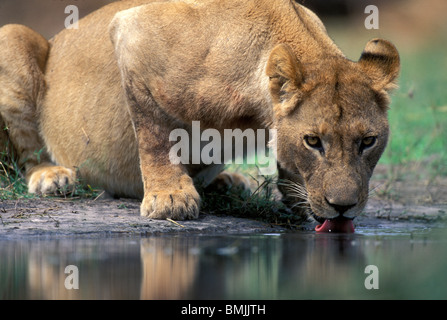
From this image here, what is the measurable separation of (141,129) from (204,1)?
3.03 ft

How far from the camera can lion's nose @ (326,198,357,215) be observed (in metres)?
4.31

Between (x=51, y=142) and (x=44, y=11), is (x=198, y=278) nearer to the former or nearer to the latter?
(x=51, y=142)

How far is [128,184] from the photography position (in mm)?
5734

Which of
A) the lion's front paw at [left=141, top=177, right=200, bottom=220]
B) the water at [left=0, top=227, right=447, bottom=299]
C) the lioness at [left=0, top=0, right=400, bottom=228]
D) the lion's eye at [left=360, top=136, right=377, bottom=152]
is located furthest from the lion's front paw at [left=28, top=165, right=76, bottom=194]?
the lion's eye at [left=360, top=136, right=377, bottom=152]

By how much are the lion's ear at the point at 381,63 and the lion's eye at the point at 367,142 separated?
33 centimetres

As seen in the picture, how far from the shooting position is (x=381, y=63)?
469 centimetres

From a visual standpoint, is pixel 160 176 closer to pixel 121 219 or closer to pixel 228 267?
pixel 121 219

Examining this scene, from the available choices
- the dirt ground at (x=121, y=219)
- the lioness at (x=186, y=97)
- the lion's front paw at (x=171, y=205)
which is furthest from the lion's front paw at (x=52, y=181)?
the lion's front paw at (x=171, y=205)

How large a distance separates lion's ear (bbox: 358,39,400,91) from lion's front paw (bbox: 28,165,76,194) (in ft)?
7.45

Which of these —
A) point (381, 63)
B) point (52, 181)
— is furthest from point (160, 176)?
point (381, 63)

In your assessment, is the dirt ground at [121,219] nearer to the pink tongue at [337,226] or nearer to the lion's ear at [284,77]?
the pink tongue at [337,226]

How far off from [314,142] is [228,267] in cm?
118

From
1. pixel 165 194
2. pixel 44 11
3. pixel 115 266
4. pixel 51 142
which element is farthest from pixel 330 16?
pixel 115 266

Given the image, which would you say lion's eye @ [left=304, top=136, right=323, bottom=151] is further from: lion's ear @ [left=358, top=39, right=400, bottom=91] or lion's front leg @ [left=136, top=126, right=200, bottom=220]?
lion's front leg @ [left=136, top=126, right=200, bottom=220]
